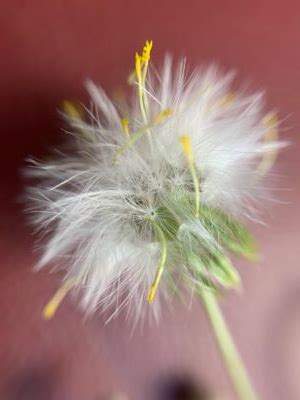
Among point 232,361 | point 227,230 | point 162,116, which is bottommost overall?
point 232,361

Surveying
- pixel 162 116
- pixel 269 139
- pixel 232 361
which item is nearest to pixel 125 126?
pixel 162 116

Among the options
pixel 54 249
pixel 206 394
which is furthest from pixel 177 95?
pixel 206 394

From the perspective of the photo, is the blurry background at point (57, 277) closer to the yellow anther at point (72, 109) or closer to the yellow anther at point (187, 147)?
the yellow anther at point (72, 109)

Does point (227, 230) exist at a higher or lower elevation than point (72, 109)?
lower

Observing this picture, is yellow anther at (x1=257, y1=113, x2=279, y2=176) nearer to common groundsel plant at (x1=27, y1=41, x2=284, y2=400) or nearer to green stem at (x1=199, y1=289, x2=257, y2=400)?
common groundsel plant at (x1=27, y1=41, x2=284, y2=400)

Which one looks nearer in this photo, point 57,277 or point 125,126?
point 125,126

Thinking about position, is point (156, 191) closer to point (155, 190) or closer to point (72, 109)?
point (155, 190)

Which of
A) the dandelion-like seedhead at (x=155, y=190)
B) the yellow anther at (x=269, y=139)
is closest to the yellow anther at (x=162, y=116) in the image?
the dandelion-like seedhead at (x=155, y=190)
